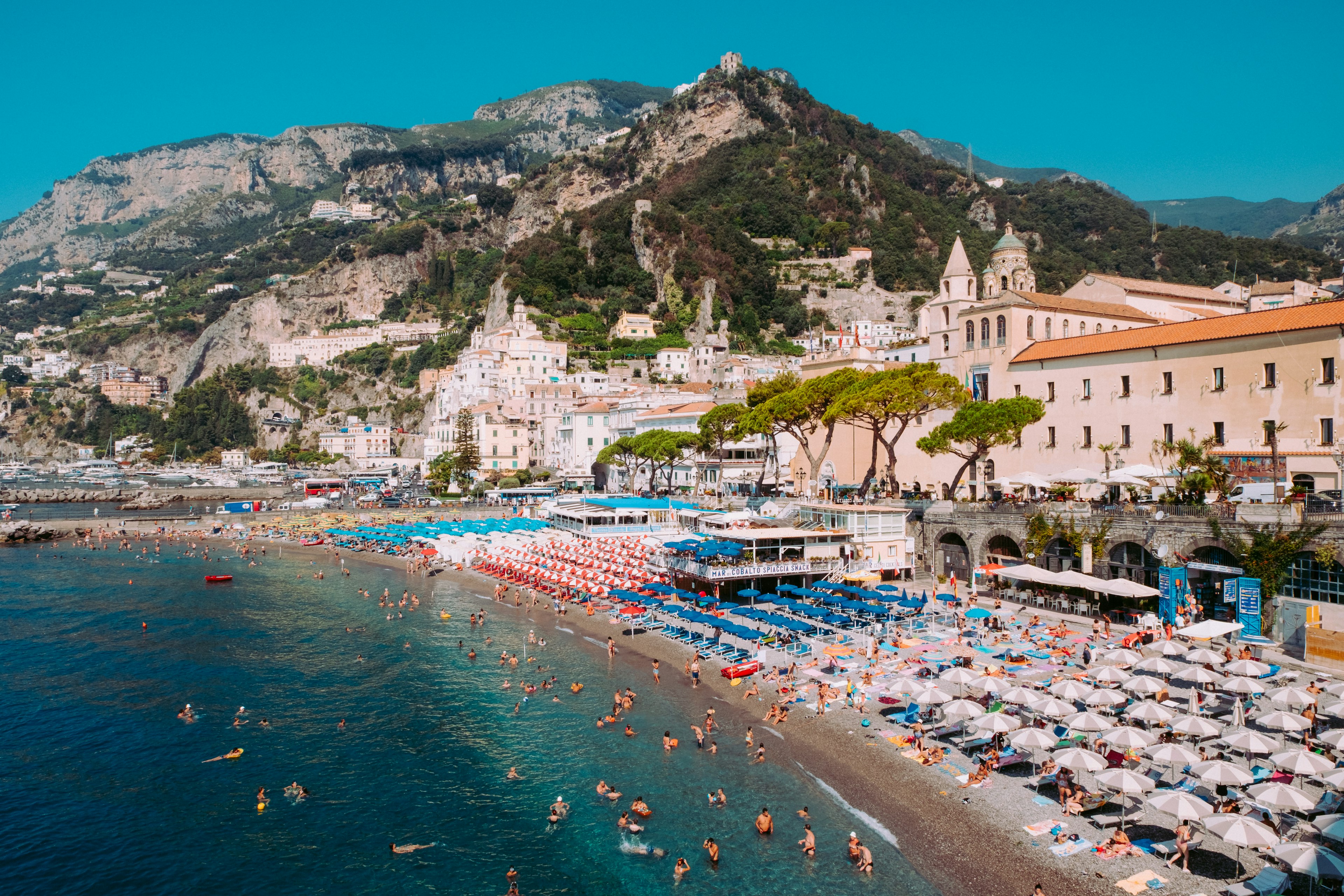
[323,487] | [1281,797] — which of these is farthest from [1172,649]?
[323,487]

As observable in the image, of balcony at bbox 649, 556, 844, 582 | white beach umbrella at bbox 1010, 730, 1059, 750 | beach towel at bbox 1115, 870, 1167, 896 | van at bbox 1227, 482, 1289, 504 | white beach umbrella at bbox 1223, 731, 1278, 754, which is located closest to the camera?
beach towel at bbox 1115, 870, 1167, 896

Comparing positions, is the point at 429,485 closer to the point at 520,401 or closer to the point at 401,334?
the point at 520,401

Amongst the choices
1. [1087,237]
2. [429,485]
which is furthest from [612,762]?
[1087,237]

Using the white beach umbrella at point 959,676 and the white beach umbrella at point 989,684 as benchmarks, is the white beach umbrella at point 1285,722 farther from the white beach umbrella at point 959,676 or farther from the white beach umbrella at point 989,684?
the white beach umbrella at point 959,676

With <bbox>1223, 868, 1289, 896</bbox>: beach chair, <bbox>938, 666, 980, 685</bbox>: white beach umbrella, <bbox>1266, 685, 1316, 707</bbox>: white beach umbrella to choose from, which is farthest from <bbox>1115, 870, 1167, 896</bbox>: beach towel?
<bbox>1266, 685, 1316, 707</bbox>: white beach umbrella

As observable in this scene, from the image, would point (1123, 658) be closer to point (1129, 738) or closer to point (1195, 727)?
point (1195, 727)

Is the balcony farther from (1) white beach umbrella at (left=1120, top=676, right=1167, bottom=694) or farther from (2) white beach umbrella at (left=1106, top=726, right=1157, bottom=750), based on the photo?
(2) white beach umbrella at (left=1106, top=726, right=1157, bottom=750)
